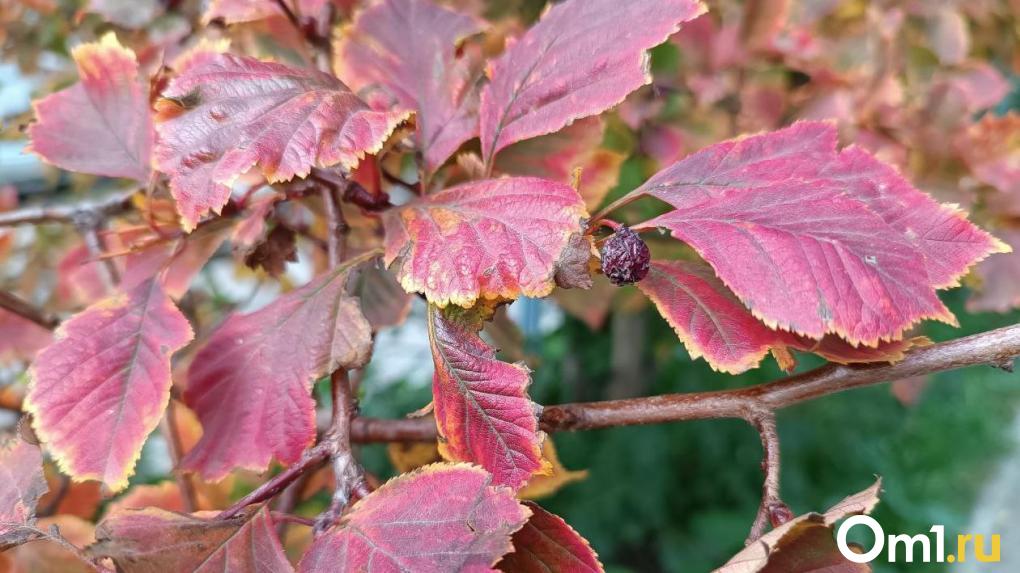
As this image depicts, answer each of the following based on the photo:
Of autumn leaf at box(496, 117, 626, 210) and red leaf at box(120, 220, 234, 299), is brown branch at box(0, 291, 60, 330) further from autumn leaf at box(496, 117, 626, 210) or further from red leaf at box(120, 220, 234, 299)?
autumn leaf at box(496, 117, 626, 210)

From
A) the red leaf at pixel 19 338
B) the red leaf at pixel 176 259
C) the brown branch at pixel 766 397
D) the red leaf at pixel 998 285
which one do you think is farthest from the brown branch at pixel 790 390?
the red leaf at pixel 19 338

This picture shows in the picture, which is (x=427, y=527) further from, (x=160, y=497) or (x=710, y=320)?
(x=160, y=497)

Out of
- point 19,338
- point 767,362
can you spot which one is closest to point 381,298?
point 19,338

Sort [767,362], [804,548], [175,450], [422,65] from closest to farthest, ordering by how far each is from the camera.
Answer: [804,548], [422,65], [175,450], [767,362]

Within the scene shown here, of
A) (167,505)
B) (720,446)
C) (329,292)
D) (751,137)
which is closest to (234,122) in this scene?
(329,292)

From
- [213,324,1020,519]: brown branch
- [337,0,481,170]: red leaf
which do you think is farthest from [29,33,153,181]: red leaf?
[213,324,1020,519]: brown branch

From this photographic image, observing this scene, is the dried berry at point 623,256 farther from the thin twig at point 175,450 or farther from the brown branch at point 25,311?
the brown branch at point 25,311
